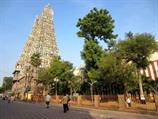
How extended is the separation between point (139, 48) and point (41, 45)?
68380 mm

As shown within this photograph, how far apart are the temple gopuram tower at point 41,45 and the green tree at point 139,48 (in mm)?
61358

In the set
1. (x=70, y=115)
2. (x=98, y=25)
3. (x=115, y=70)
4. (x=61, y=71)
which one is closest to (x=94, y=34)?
(x=98, y=25)

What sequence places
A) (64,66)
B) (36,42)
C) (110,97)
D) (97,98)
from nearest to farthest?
(110,97)
(97,98)
(64,66)
(36,42)

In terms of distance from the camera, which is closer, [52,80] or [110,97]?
[110,97]

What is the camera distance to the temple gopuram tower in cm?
9112

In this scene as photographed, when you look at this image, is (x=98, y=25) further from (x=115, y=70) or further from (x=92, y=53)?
(x=115, y=70)

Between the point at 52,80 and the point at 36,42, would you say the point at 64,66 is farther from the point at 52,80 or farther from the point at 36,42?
the point at 36,42

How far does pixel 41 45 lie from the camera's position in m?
92.6

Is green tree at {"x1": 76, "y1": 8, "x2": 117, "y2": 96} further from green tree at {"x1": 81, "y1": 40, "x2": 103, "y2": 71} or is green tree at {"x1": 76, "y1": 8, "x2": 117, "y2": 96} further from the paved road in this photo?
the paved road

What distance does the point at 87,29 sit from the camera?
123 ft

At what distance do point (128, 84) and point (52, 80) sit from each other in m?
22.8

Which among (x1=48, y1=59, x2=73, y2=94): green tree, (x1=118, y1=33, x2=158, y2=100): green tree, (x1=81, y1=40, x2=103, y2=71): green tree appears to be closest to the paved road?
(x1=118, y1=33, x2=158, y2=100): green tree

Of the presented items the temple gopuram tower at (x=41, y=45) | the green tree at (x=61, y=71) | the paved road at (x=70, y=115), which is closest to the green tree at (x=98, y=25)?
the green tree at (x=61, y=71)

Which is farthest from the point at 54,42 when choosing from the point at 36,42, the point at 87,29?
the point at 87,29
